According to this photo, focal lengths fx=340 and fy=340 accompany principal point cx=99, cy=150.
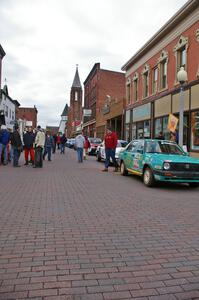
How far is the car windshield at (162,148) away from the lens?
11.5 metres

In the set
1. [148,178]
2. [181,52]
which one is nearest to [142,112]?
[181,52]

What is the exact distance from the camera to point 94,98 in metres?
58.4

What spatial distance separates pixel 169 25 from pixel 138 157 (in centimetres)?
1243

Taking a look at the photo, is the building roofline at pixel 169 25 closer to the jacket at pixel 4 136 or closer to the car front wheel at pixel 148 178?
the car front wheel at pixel 148 178

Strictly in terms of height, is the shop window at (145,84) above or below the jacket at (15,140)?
above

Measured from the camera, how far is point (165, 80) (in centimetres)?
2261

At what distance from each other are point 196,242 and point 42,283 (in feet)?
8.47

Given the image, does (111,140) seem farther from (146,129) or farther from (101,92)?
(101,92)

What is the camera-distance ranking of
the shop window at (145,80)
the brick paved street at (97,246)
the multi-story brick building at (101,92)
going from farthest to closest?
the multi-story brick building at (101,92), the shop window at (145,80), the brick paved street at (97,246)

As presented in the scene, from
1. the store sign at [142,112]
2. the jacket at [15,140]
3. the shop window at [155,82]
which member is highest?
the shop window at [155,82]

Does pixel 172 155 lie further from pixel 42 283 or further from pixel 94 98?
pixel 94 98

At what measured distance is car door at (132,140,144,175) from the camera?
11695mm

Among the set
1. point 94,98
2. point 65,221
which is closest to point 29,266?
point 65,221

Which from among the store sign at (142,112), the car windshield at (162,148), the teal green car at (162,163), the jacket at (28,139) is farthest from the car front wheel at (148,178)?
the store sign at (142,112)
